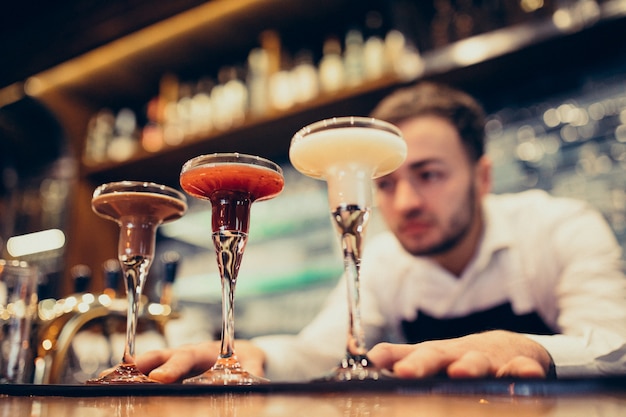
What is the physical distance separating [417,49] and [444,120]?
42cm

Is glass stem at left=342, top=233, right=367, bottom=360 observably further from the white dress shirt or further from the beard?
the beard

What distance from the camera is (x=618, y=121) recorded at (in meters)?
2.07

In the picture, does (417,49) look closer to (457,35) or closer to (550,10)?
(457,35)

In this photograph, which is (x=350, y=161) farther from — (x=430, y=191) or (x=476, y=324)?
(x=476, y=324)

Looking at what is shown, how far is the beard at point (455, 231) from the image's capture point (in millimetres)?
2004

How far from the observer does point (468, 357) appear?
2.46ft

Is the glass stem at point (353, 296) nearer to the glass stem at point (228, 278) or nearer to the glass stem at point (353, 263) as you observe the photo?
the glass stem at point (353, 263)

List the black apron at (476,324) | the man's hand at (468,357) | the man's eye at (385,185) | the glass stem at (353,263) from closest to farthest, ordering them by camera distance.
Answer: the man's hand at (468,357) → the glass stem at (353,263) → the black apron at (476,324) → the man's eye at (385,185)

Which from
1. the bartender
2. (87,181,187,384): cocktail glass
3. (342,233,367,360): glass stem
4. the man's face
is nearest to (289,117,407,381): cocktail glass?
(342,233,367,360): glass stem

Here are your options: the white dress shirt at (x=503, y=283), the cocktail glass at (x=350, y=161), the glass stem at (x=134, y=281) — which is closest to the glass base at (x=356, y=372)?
the cocktail glass at (x=350, y=161)

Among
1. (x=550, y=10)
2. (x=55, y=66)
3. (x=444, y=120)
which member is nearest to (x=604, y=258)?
(x=444, y=120)

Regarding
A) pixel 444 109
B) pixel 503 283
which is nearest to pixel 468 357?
pixel 503 283

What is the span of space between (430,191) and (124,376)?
53.6 inches

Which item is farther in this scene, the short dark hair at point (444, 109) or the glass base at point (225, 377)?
the short dark hair at point (444, 109)
